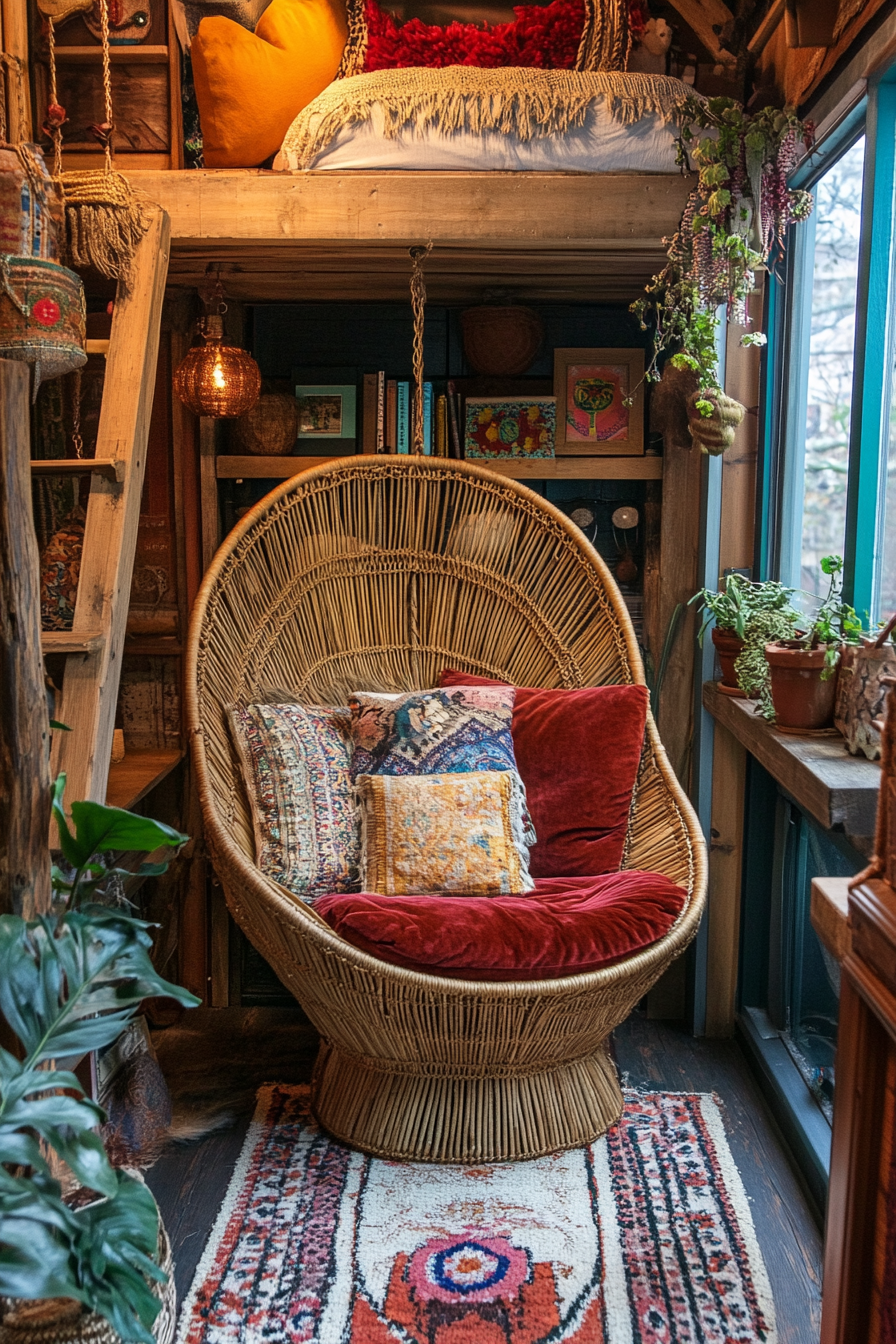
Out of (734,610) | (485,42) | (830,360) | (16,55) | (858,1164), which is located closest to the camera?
(858,1164)

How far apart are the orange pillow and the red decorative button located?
75cm

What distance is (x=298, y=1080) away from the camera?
8.15 ft

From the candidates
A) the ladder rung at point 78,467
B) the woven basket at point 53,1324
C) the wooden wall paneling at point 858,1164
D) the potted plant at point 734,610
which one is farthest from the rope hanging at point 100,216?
the wooden wall paneling at point 858,1164

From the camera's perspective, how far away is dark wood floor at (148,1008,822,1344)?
1832mm

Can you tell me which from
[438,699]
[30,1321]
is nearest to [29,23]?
[438,699]

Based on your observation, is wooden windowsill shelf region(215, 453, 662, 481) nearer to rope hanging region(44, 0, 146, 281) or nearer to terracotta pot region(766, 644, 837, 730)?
rope hanging region(44, 0, 146, 281)

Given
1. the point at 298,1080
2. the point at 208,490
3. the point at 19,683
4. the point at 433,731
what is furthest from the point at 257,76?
the point at 298,1080

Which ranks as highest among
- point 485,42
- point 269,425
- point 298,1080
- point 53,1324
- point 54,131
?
point 485,42

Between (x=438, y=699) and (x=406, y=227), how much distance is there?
1.03 m

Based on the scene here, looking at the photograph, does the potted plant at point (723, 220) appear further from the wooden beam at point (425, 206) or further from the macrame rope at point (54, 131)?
the macrame rope at point (54, 131)

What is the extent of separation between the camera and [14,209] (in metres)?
1.96

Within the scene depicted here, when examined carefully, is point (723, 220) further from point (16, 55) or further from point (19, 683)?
point (19, 683)

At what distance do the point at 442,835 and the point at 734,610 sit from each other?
80cm

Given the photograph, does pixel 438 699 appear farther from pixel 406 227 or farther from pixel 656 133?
pixel 656 133
